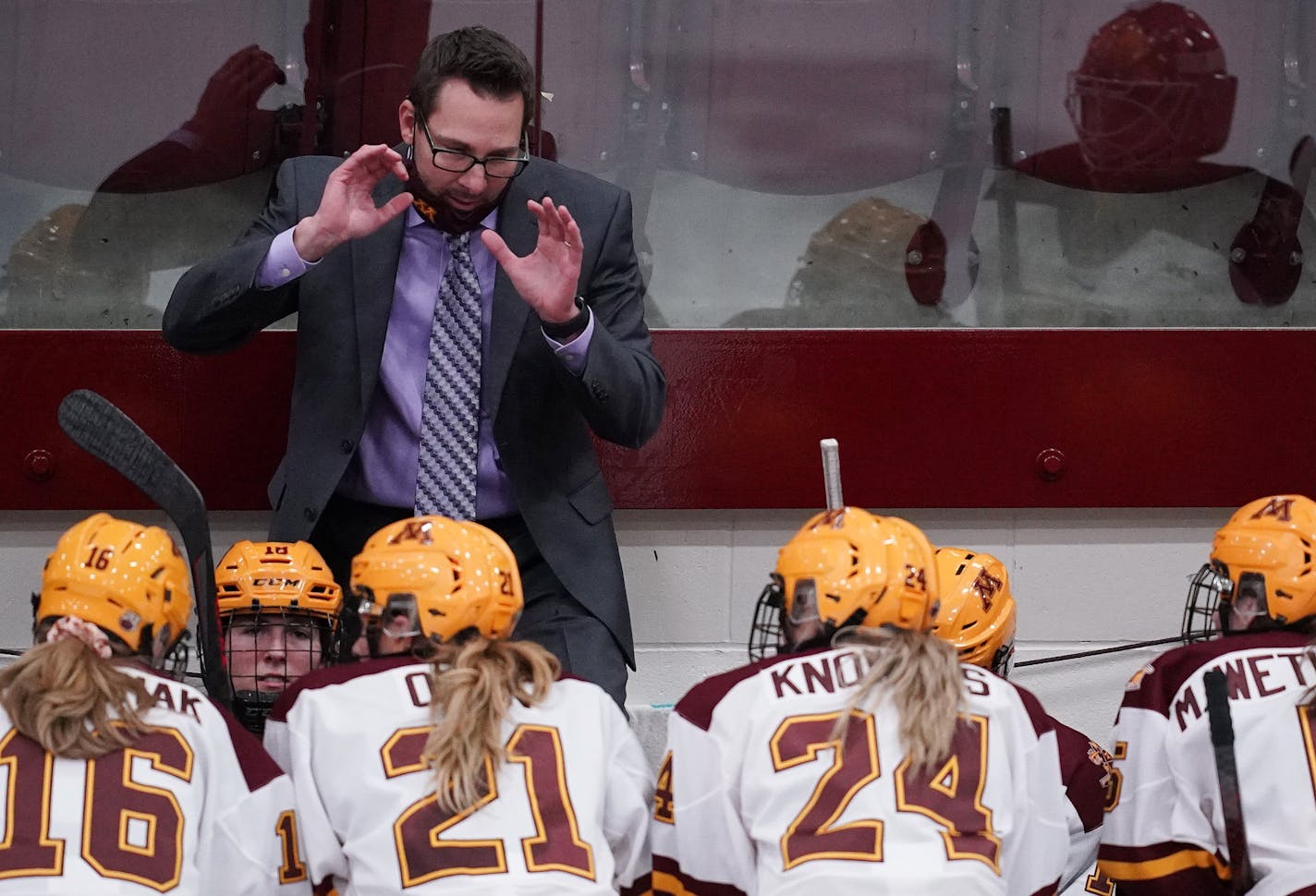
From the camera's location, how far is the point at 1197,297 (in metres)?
4.50

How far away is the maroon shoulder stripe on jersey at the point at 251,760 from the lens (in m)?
2.60

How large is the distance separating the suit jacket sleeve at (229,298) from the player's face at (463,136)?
10.3 inches

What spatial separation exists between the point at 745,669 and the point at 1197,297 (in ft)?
7.43

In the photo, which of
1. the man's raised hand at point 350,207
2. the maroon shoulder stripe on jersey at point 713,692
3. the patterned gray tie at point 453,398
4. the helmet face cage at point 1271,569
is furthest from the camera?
the patterned gray tie at point 453,398

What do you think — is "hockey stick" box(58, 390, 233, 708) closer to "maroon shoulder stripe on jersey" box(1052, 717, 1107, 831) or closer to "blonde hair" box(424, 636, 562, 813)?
"blonde hair" box(424, 636, 562, 813)

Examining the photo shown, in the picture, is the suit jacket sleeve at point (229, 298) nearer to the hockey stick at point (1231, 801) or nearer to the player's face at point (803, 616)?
the player's face at point (803, 616)

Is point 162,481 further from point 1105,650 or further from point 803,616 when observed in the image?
point 1105,650

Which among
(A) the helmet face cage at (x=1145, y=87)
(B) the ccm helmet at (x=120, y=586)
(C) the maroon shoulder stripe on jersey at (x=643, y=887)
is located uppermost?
(A) the helmet face cage at (x=1145, y=87)

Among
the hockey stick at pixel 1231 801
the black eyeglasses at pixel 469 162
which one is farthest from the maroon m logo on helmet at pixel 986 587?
the black eyeglasses at pixel 469 162

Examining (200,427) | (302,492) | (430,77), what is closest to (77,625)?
(302,492)

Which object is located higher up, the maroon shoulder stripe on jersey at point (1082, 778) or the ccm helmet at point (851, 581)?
the ccm helmet at point (851, 581)

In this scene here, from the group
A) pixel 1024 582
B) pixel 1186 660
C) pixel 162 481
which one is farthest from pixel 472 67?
pixel 1024 582

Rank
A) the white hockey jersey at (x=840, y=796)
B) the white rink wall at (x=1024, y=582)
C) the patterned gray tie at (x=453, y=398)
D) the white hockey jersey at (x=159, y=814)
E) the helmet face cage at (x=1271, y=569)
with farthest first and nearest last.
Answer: the white rink wall at (x=1024, y=582)
the patterned gray tie at (x=453, y=398)
the helmet face cage at (x=1271, y=569)
the white hockey jersey at (x=840, y=796)
the white hockey jersey at (x=159, y=814)

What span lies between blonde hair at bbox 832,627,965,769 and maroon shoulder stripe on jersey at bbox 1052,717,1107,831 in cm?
50
